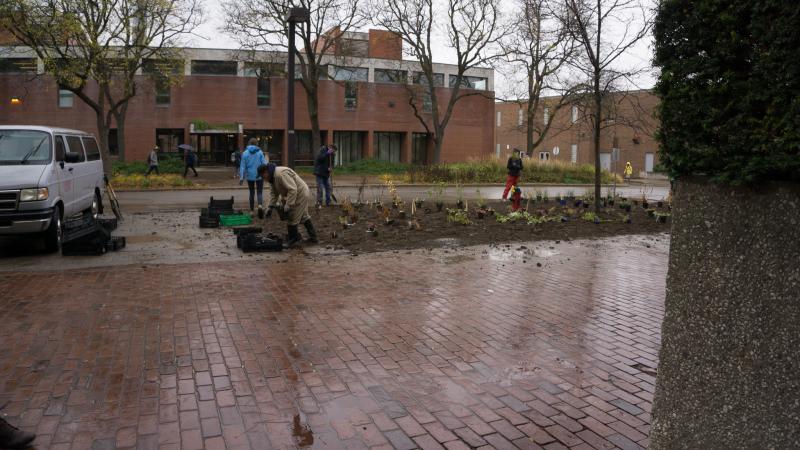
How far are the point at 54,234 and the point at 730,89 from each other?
1035 cm

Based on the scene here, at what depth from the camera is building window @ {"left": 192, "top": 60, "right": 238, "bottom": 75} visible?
46.4 metres

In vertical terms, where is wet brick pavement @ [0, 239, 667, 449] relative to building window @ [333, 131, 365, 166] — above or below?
below

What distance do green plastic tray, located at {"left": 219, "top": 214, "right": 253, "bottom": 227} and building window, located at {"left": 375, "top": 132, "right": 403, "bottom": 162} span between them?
38.7m

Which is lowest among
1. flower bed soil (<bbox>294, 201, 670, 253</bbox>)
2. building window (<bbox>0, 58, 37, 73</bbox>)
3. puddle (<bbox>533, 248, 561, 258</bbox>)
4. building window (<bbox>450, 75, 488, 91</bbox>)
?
puddle (<bbox>533, 248, 561, 258</bbox>)

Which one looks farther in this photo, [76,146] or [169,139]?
[169,139]

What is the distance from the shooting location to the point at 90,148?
13.4 meters

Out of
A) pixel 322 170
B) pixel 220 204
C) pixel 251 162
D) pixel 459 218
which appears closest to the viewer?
pixel 459 218

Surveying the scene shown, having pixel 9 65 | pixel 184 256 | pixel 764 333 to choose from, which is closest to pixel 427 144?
pixel 9 65

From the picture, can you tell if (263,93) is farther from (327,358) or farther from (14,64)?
(327,358)

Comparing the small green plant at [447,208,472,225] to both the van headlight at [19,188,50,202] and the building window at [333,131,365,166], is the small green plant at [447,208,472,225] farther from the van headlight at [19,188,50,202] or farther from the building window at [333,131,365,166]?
the building window at [333,131,365,166]

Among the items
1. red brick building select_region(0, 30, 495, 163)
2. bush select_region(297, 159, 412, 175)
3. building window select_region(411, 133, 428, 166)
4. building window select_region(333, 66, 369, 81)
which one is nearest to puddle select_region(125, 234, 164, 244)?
bush select_region(297, 159, 412, 175)

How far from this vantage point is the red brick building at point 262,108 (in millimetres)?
44625

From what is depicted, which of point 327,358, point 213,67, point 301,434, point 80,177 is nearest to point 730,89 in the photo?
point 301,434

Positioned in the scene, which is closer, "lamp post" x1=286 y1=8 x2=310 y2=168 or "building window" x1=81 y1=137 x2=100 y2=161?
"building window" x1=81 y1=137 x2=100 y2=161
